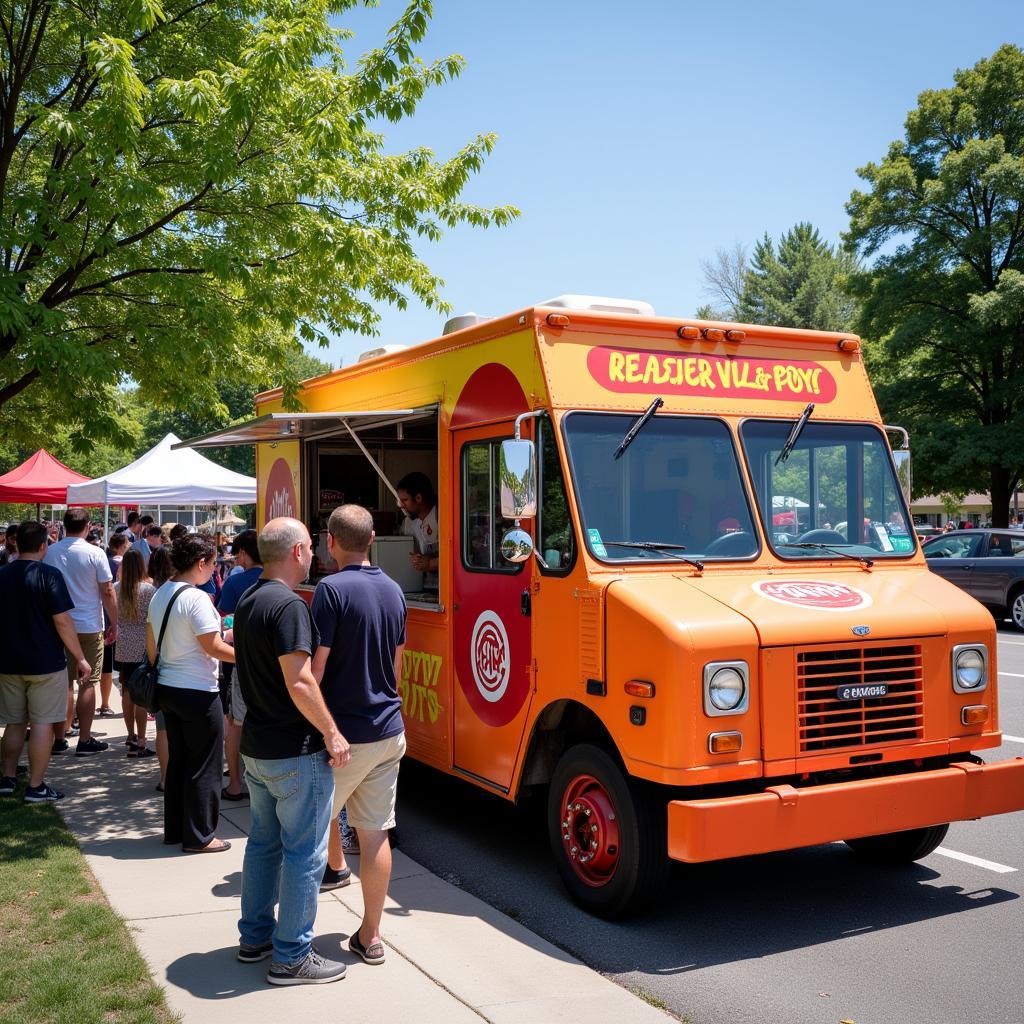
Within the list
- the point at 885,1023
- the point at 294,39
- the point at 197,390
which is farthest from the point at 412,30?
the point at 885,1023

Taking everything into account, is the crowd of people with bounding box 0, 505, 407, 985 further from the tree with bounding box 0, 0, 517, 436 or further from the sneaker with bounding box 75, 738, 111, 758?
the sneaker with bounding box 75, 738, 111, 758

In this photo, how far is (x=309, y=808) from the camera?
4340mm

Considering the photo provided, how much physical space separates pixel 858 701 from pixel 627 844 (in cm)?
131

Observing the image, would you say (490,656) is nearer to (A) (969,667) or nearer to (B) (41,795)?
(A) (969,667)

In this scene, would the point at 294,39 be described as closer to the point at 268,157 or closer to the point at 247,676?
the point at 268,157

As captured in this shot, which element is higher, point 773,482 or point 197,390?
point 197,390

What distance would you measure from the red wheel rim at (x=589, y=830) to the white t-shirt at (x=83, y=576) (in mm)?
5561

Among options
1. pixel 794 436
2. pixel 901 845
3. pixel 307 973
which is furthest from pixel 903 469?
pixel 307 973

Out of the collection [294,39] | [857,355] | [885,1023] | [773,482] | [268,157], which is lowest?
[885,1023]

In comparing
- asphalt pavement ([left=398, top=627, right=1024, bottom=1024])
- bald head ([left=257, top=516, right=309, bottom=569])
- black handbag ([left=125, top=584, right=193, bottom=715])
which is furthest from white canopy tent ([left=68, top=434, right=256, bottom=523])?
bald head ([left=257, top=516, right=309, bottom=569])

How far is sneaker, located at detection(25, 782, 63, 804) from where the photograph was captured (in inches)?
286

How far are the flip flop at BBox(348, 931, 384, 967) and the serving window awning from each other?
3.37 m

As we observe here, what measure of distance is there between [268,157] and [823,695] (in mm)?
5597

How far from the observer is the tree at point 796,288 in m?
50.4
